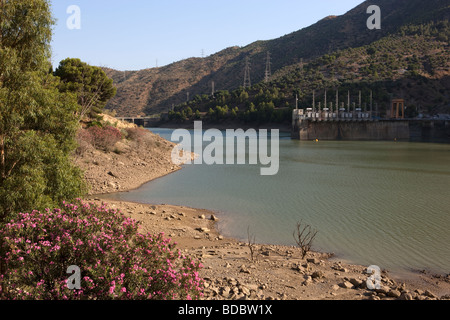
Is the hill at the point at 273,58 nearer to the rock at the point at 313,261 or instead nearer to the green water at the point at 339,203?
the green water at the point at 339,203

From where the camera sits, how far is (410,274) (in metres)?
10.1

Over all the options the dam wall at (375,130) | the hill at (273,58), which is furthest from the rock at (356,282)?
the hill at (273,58)

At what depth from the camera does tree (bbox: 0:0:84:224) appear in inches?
333

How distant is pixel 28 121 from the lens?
934 cm

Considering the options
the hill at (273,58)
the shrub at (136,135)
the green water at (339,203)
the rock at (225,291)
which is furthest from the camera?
the hill at (273,58)

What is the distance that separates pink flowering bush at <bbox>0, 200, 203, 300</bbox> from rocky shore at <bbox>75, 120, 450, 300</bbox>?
1.58 metres

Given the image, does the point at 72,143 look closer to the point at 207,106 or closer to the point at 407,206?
the point at 407,206

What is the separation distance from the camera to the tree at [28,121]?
845 centimetres

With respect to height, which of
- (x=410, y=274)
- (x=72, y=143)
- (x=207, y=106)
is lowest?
(x=410, y=274)

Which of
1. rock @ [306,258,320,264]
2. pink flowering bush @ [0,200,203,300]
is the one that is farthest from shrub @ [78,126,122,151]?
pink flowering bush @ [0,200,203,300]

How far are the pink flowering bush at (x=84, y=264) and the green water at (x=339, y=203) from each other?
6.68 m

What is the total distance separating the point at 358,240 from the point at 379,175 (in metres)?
16.7

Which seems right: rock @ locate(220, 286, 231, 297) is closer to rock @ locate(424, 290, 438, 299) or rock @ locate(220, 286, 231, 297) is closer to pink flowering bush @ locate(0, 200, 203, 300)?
pink flowering bush @ locate(0, 200, 203, 300)

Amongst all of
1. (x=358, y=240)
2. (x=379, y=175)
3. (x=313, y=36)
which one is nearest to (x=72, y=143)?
(x=358, y=240)
